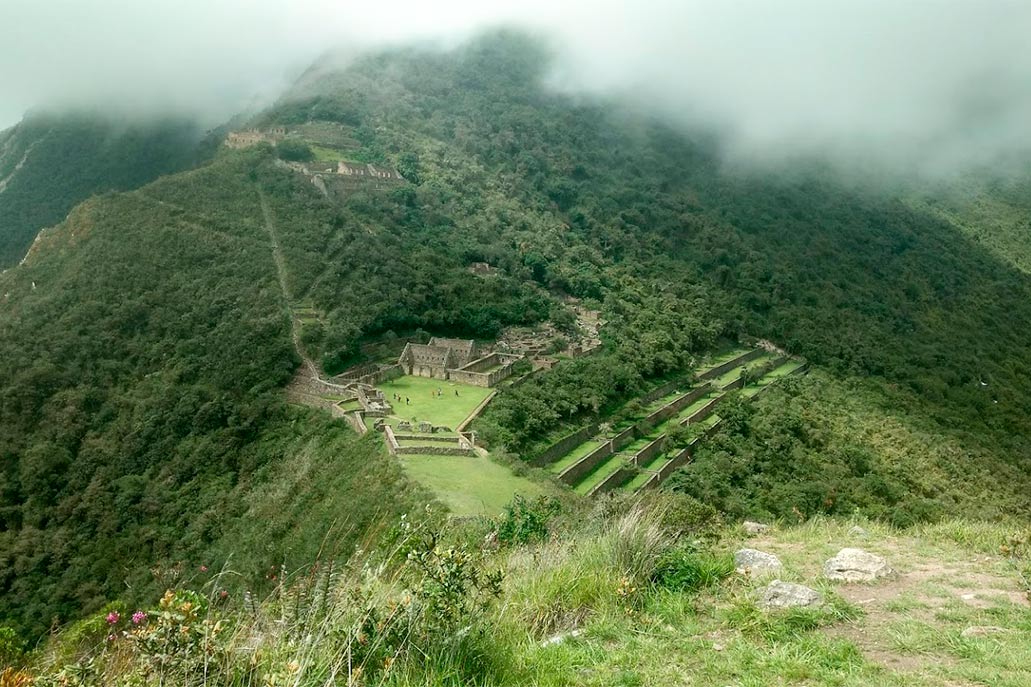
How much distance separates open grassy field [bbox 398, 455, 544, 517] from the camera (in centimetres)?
1867

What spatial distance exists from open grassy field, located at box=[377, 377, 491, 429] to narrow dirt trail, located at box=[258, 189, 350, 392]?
2.64 metres

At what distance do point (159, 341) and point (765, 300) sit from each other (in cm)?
4101

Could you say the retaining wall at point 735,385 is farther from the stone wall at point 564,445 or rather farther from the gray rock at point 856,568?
the gray rock at point 856,568

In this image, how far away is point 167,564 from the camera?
22.8m

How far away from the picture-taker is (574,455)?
27.3 meters

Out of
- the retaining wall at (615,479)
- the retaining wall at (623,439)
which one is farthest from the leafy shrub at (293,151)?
the retaining wall at (615,479)

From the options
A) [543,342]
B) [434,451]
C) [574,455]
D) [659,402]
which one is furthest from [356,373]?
[659,402]

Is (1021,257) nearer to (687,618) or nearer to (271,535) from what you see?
Result: (271,535)

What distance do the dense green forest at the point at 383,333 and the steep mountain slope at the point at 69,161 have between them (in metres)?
2.68

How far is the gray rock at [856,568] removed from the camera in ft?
20.4

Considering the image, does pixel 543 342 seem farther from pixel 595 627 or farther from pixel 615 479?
pixel 595 627

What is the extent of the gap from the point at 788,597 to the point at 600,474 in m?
20.9

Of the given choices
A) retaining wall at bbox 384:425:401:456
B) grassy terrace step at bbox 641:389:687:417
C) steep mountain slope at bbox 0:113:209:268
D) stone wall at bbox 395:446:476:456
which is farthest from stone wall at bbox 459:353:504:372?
steep mountain slope at bbox 0:113:209:268

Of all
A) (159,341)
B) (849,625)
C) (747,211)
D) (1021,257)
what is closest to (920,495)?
(849,625)
